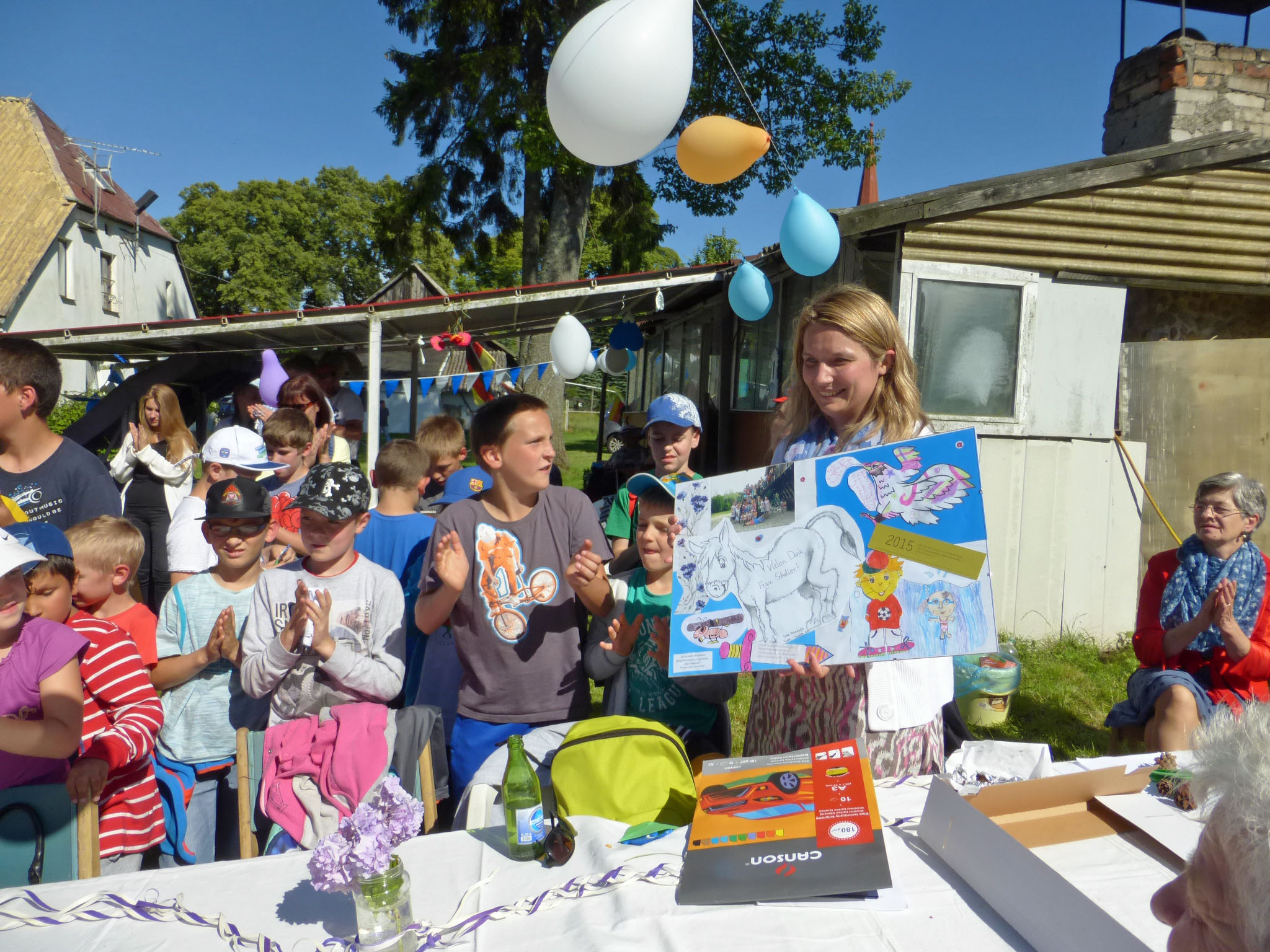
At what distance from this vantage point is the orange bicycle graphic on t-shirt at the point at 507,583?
2.62 metres

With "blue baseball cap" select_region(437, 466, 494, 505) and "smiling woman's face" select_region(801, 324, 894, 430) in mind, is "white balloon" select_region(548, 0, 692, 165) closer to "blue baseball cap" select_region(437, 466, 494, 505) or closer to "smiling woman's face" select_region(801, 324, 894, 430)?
"blue baseball cap" select_region(437, 466, 494, 505)

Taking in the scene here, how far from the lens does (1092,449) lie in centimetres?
631

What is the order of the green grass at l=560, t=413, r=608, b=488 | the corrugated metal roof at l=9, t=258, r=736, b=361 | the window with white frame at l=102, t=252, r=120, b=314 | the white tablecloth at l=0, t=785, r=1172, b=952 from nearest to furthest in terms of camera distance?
the white tablecloth at l=0, t=785, r=1172, b=952, the corrugated metal roof at l=9, t=258, r=736, b=361, the green grass at l=560, t=413, r=608, b=488, the window with white frame at l=102, t=252, r=120, b=314

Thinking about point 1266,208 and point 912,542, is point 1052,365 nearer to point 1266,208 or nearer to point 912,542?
point 1266,208

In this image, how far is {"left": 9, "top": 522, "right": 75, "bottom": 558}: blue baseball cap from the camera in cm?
233

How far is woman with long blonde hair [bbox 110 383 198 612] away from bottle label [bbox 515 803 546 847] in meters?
3.81

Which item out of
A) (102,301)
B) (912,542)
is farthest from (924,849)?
(102,301)

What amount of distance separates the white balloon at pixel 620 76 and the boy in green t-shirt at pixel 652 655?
2.50 meters

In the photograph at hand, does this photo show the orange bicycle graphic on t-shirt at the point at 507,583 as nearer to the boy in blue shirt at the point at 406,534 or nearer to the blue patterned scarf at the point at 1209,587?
the boy in blue shirt at the point at 406,534

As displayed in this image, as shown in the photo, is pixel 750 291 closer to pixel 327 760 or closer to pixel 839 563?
pixel 839 563

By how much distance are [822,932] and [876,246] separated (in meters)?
6.18

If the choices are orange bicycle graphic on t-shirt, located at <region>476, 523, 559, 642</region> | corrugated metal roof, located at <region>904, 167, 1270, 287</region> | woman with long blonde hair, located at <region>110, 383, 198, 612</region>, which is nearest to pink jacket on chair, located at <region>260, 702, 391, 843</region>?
orange bicycle graphic on t-shirt, located at <region>476, 523, 559, 642</region>

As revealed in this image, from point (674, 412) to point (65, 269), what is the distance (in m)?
29.2

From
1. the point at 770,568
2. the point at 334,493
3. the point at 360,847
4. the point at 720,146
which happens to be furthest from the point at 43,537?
the point at 720,146
